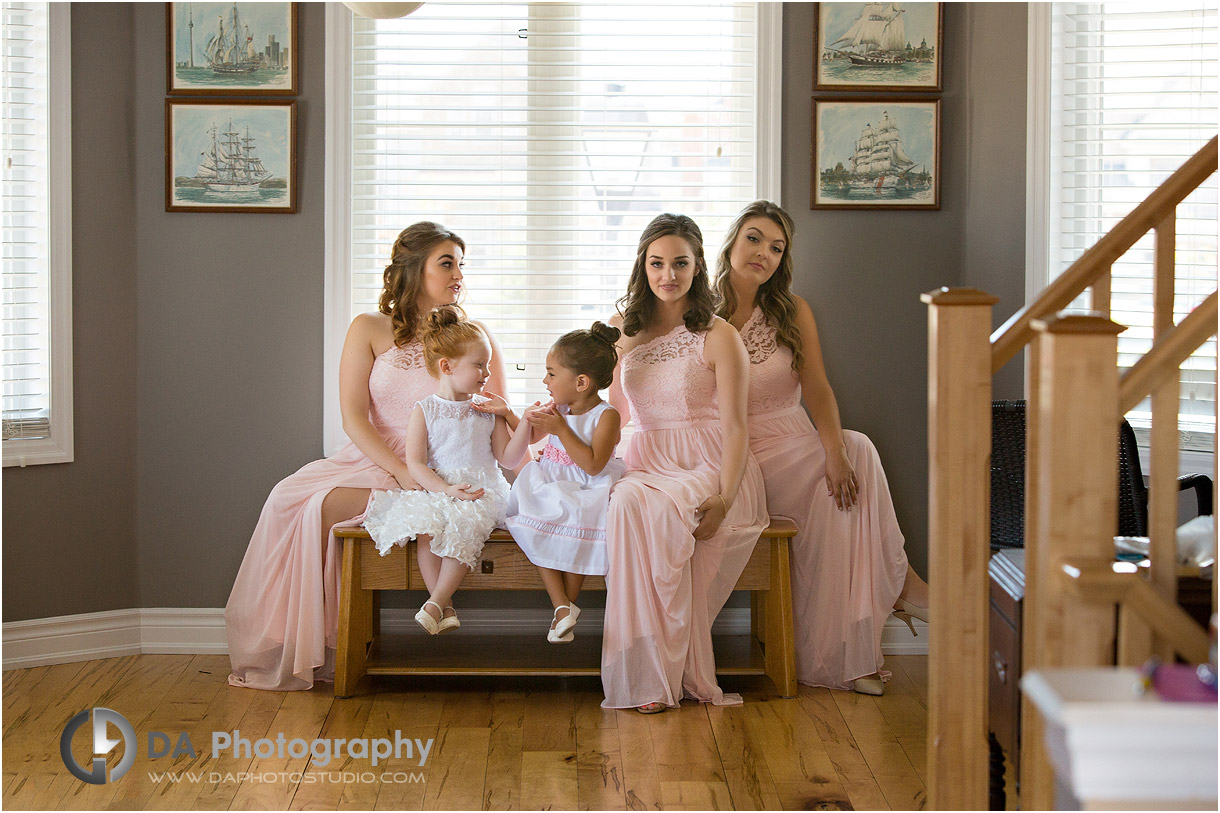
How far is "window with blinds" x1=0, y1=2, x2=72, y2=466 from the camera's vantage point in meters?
3.32

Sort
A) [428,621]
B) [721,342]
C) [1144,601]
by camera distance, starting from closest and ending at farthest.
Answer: [1144,601]
[428,621]
[721,342]

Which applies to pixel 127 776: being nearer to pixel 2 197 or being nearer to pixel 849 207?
pixel 2 197

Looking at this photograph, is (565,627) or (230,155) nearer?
(565,627)

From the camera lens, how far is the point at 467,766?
8.47 feet

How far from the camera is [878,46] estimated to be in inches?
140

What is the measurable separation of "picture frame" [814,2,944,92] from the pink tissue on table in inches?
104

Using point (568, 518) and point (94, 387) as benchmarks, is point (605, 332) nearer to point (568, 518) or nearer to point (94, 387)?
point (568, 518)

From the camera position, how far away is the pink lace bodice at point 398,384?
3.31 meters

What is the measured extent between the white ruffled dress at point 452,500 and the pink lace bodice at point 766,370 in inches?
33.6

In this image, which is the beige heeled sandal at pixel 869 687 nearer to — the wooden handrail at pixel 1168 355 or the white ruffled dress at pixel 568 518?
the white ruffled dress at pixel 568 518

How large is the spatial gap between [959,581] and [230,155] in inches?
109

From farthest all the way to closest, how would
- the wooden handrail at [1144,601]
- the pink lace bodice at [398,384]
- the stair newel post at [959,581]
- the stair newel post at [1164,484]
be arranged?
the pink lace bodice at [398,384], the stair newel post at [959,581], the stair newel post at [1164,484], the wooden handrail at [1144,601]

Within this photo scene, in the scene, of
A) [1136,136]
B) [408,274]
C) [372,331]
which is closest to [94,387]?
[372,331]

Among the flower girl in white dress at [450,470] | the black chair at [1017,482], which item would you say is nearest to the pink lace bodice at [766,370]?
the black chair at [1017,482]
